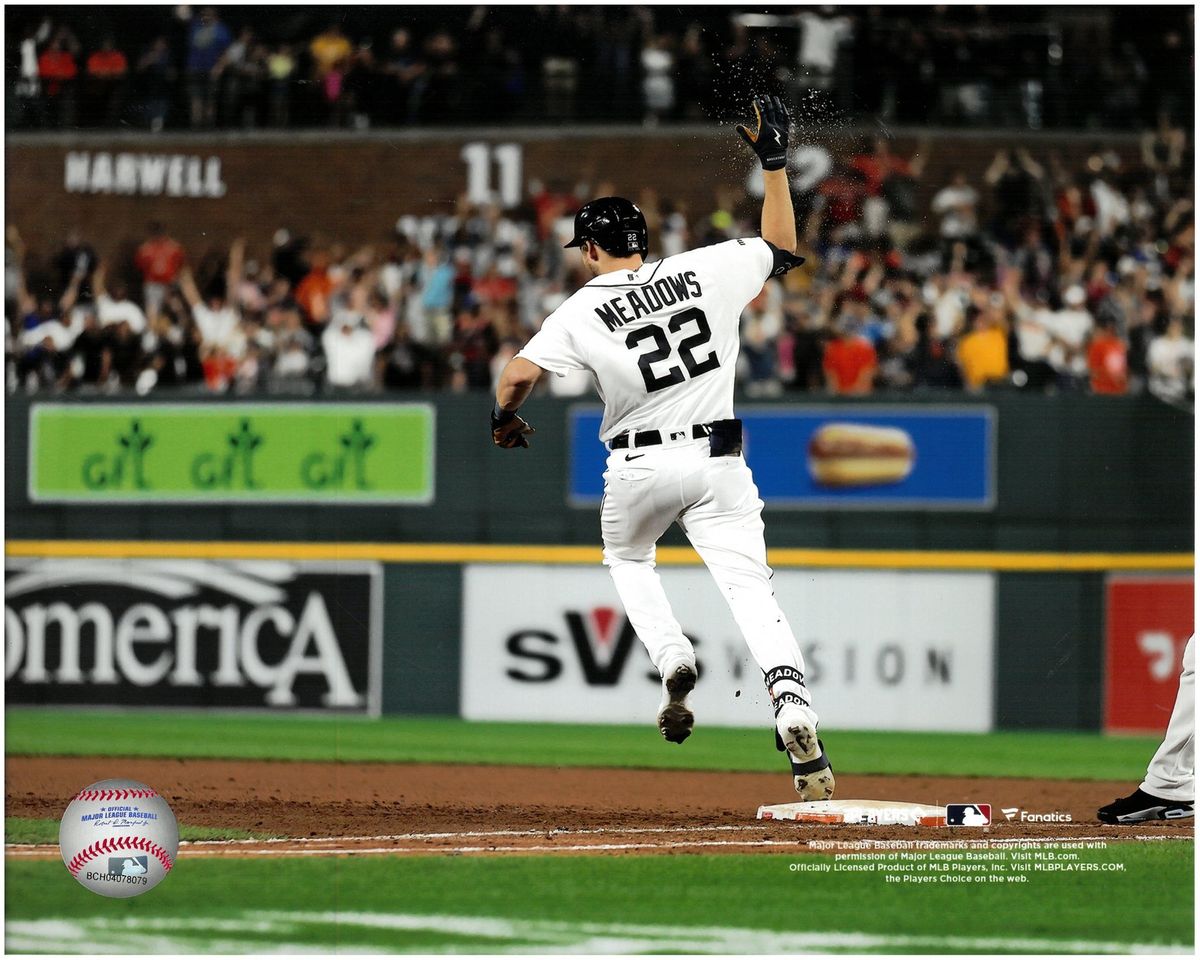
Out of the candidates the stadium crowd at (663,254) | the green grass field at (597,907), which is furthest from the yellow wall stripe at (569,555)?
the green grass field at (597,907)

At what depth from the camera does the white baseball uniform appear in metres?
5.17

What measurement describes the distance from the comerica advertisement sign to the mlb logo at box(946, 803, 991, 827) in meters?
3.21

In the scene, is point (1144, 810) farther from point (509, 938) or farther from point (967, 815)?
point (509, 938)

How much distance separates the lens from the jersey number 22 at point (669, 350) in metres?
5.17

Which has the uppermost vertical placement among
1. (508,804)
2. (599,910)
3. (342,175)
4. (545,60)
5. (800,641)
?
(545,60)

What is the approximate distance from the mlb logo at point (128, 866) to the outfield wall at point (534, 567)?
1186 mm

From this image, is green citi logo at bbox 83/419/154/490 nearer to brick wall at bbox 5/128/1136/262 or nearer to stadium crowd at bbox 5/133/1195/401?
stadium crowd at bbox 5/133/1195/401

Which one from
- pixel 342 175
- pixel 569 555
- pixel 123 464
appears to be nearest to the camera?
pixel 342 175

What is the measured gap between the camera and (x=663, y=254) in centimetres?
661

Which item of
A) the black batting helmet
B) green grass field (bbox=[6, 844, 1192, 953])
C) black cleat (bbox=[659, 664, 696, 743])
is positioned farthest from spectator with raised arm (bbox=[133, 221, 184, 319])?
black cleat (bbox=[659, 664, 696, 743])

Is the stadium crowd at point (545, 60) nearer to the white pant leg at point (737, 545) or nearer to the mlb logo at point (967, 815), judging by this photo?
the white pant leg at point (737, 545)

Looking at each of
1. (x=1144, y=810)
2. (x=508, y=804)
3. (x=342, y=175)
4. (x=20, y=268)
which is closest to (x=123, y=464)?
(x=20, y=268)

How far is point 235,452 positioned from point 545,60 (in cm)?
251

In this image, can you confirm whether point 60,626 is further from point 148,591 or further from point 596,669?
point 596,669
